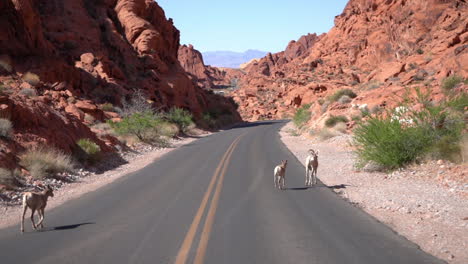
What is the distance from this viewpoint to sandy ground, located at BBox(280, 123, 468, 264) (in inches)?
252

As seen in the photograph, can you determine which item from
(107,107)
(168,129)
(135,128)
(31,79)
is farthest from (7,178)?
(107,107)

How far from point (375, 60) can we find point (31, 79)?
4995cm

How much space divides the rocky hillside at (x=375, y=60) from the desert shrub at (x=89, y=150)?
42.1 ft

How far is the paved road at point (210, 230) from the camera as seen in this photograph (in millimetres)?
5949

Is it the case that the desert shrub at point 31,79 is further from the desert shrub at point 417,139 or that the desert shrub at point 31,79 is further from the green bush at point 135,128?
the desert shrub at point 417,139

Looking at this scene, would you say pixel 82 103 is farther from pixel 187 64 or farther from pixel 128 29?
pixel 187 64

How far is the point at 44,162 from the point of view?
13.1 meters

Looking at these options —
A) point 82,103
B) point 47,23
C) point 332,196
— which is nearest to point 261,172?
point 332,196

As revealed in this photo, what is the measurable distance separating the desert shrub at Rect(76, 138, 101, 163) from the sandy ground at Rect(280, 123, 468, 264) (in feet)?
31.0

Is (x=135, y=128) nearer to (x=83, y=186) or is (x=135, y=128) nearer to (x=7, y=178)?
(x=83, y=186)

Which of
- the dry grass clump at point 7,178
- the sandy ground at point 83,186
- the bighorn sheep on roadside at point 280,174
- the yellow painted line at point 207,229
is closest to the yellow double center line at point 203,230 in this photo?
the yellow painted line at point 207,229

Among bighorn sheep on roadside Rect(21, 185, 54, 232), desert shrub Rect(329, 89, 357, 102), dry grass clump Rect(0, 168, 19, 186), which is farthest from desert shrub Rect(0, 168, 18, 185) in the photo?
desert shrub Rect(329, 89, 357, 102)

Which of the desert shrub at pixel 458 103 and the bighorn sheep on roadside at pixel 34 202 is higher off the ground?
the desert shrub at pixel 458 103

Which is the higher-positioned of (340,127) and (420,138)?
(340,127)
